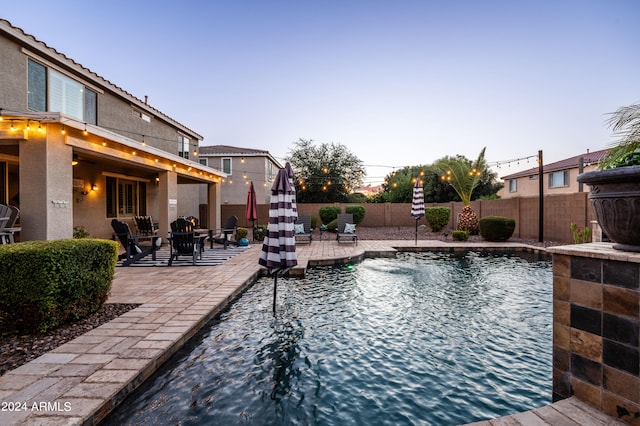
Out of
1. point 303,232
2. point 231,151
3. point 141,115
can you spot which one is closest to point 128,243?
point 303,232

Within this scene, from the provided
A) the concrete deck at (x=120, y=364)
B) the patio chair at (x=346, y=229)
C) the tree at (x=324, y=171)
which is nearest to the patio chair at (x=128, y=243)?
the concrete deck at (x=120, y=364)

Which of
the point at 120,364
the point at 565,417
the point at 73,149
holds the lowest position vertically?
the point at 120,364

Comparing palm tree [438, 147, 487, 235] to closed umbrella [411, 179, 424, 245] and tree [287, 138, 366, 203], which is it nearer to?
closed umbrella [411, 179, 424, 245]

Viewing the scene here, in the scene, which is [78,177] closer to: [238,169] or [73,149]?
[73,149]

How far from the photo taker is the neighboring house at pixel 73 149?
242 inches

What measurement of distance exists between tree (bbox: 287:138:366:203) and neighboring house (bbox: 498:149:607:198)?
12.8 metres

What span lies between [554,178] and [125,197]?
88.2 feet

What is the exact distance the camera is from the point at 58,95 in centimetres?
843

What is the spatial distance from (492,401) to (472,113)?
16671 mm

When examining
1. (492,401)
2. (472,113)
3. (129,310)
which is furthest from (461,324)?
(472,113)

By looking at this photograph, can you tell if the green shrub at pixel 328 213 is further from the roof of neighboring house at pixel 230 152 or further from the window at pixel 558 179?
the window at pixel 558 179

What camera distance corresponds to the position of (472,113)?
16.4 m

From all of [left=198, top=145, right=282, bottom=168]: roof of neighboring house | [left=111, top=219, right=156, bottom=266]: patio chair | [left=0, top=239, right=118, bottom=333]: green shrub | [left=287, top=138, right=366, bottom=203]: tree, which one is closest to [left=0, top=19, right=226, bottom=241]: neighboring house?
[left=111, top=219, right=156, bottom=266]: patio chair

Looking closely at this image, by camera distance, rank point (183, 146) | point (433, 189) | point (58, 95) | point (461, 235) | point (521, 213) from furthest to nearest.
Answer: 1. point (433, 189)
2. point (183, 146)
3. point (521, 213)
4. point (461, 235)
5. point (58, 95)
